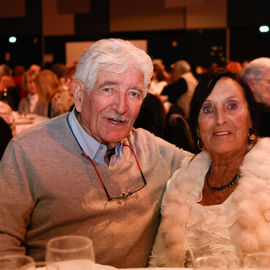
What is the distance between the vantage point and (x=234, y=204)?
1665mm

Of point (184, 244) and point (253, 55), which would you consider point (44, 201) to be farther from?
point (253, 55)

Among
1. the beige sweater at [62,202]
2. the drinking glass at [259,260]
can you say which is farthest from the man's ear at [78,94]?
the drinking glass at [259,260]

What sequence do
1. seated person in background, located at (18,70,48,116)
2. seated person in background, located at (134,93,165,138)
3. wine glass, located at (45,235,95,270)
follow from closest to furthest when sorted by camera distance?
wine glass, located at (45,235,95,270), seated person in background, located at (134,93,165,138), seated person in background, located at (18,70,48,116)

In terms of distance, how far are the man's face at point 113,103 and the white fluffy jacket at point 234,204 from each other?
0.39m

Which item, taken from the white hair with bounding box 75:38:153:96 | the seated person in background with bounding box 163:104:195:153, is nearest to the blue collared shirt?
the white hair with bounding box 75:38:153:96

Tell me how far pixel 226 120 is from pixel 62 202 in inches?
32.1

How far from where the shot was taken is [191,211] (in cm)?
178

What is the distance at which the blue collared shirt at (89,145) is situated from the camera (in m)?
1.76

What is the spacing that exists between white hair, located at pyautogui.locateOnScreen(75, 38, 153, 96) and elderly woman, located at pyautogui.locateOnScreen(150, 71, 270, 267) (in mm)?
340

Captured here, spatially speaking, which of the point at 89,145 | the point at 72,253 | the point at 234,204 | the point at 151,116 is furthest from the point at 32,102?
the point at 72,253

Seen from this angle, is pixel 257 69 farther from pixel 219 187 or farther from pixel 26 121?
pixel 26 121

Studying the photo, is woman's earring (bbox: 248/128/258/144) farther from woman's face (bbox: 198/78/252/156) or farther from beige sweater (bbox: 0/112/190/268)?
beige sweater (bbox: 0/112/190/268)

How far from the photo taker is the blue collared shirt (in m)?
1.76

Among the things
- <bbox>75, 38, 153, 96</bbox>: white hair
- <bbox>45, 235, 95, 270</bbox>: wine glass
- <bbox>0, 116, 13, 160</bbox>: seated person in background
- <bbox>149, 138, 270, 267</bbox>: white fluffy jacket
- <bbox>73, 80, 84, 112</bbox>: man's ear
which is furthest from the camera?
<bbox>0, 116, 13, 160</bbox>: seated person in background
